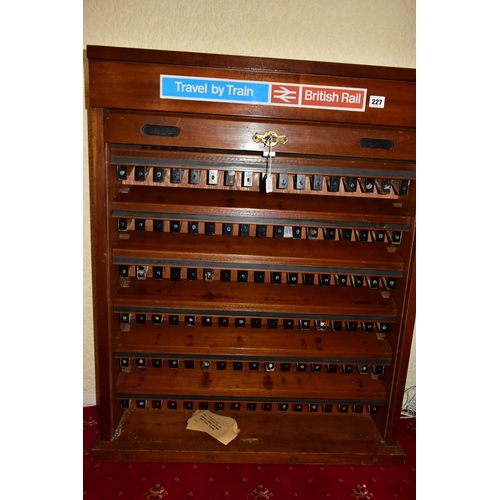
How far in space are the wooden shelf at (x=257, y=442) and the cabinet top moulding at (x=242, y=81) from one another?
1.64 m

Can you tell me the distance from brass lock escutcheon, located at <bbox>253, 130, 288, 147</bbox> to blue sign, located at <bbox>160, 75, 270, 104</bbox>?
0.13 m

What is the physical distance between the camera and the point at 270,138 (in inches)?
70.0

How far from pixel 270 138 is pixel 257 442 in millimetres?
1555

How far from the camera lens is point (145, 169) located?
2109 mm

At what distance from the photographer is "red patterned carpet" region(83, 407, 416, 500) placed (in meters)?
2.00

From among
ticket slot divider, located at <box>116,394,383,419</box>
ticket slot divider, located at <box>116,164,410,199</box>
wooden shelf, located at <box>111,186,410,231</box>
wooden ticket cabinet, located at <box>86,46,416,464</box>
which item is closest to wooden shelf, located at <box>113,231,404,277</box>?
wooden ticket cabinet, located at <box>86,46,416,464</box>

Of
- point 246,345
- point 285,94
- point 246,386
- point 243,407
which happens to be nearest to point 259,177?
point 285,94

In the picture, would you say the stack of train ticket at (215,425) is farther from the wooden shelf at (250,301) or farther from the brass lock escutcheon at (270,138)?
the brass lock escutcheon at (270,138)

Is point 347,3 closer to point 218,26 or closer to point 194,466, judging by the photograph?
point 218,26

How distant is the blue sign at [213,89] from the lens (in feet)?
5.48

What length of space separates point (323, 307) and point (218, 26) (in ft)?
4.94

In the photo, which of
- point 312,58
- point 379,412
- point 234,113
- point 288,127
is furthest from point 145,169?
point 379,412

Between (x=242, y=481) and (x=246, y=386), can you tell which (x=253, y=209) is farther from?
(x=242, y=481)

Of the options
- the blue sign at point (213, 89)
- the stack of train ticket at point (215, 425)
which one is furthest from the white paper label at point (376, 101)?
the stack of train ticket at point (215, 425)
